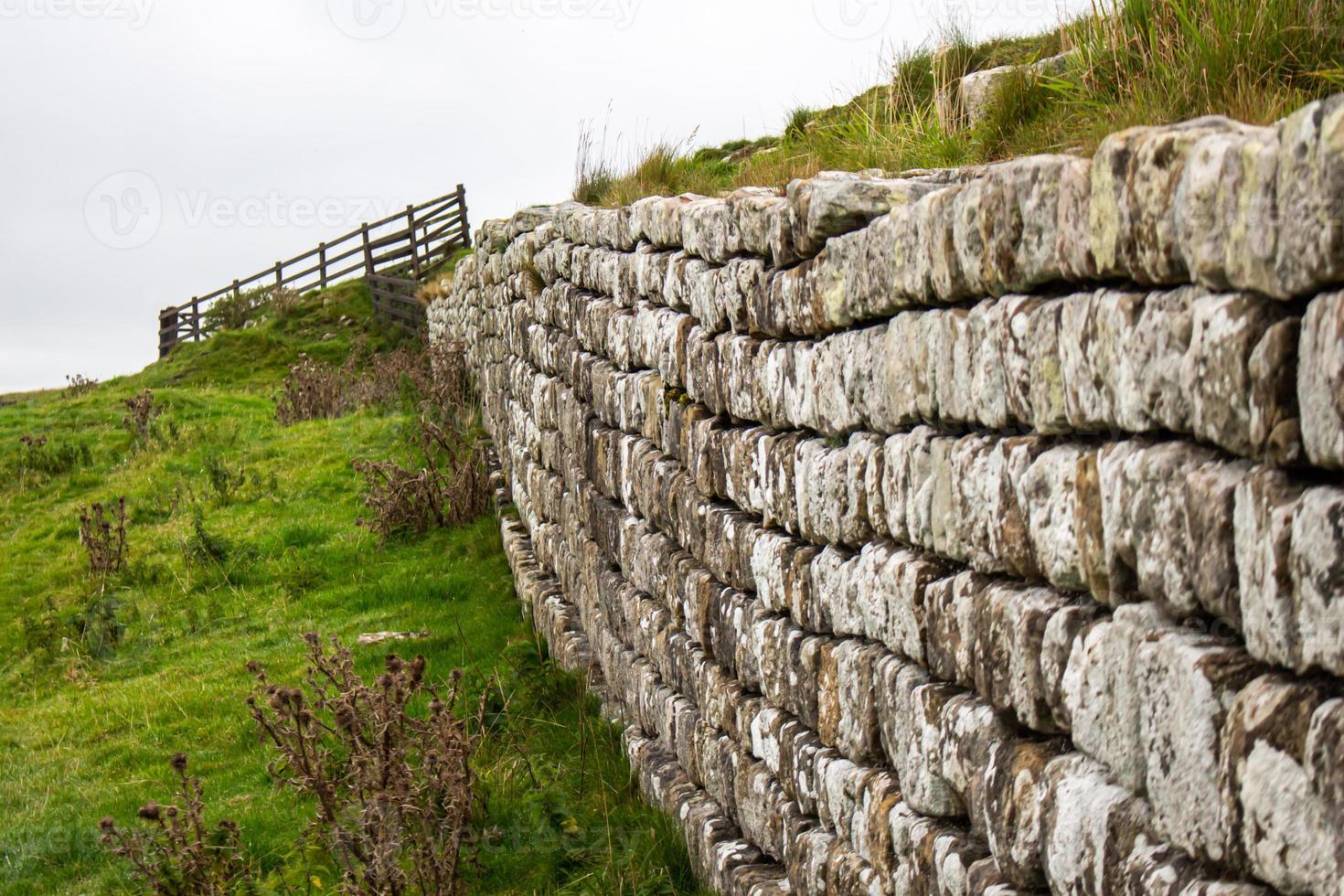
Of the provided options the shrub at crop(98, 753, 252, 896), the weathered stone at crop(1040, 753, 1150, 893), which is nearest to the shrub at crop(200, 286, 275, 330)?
the shrub at crop(98, 753, 252, 896)

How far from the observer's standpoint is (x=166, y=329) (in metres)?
26.3

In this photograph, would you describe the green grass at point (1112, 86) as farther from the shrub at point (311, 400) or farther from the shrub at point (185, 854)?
the shrub at point (311, 400)

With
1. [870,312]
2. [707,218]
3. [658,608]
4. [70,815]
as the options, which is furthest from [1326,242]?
[70,815]

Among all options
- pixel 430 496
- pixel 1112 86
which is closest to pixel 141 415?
pixel 430 496

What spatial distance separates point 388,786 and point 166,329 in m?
23.8

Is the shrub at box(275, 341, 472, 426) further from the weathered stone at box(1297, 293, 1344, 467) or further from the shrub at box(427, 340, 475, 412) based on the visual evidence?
the weathered stone at box(1297, 293, 1344, 467)

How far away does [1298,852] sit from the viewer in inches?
64.6

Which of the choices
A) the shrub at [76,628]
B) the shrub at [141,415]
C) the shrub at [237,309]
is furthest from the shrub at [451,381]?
the shrub at [237,309]

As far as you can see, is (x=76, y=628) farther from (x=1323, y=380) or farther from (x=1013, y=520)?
Result: (x=1323, y=380)

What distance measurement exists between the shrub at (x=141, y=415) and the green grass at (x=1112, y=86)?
1122 centimetres

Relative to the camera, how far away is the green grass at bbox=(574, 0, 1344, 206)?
2.54m

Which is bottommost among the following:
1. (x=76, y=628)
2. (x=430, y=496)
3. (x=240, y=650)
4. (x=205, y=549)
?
(x=240, y=650)

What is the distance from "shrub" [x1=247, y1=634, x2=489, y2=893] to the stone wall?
89 cm

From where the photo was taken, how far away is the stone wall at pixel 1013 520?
5.43ft
